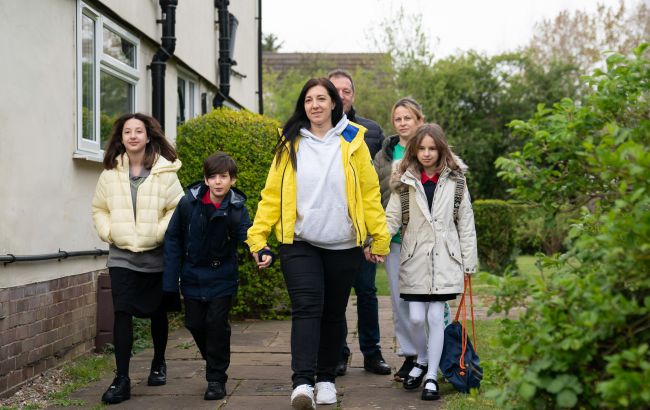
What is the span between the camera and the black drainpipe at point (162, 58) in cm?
994

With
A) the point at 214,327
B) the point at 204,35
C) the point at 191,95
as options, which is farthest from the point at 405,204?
the point at 204,35

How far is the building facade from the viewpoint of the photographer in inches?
233

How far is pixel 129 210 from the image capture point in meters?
5.96

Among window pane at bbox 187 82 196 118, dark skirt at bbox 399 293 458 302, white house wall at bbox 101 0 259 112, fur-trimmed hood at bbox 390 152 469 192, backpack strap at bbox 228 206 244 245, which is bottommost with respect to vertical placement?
dark skirt at bbox 399 293 458 302

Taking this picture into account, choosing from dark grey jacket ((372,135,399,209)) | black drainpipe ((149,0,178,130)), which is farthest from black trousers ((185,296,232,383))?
black drainpipe ((149,0,178,130))

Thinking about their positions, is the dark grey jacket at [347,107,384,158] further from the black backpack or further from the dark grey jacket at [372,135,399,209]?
the black backpack

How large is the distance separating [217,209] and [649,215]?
3573mm

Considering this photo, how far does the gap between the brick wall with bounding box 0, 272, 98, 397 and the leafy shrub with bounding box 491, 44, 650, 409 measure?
364 centimetres

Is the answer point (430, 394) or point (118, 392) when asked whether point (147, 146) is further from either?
point (430, 394)

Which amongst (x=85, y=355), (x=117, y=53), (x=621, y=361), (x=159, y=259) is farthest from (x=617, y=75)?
(x=117, y=53)

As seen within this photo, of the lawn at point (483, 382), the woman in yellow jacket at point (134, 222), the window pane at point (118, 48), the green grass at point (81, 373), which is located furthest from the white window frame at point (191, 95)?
the woman in yellow jacket at point (134, 222)

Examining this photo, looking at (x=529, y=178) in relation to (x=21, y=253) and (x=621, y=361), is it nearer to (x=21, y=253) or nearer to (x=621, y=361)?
(x=621, y=361)

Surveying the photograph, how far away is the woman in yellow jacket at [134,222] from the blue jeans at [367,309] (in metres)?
1.39

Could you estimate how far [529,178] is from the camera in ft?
11.6
